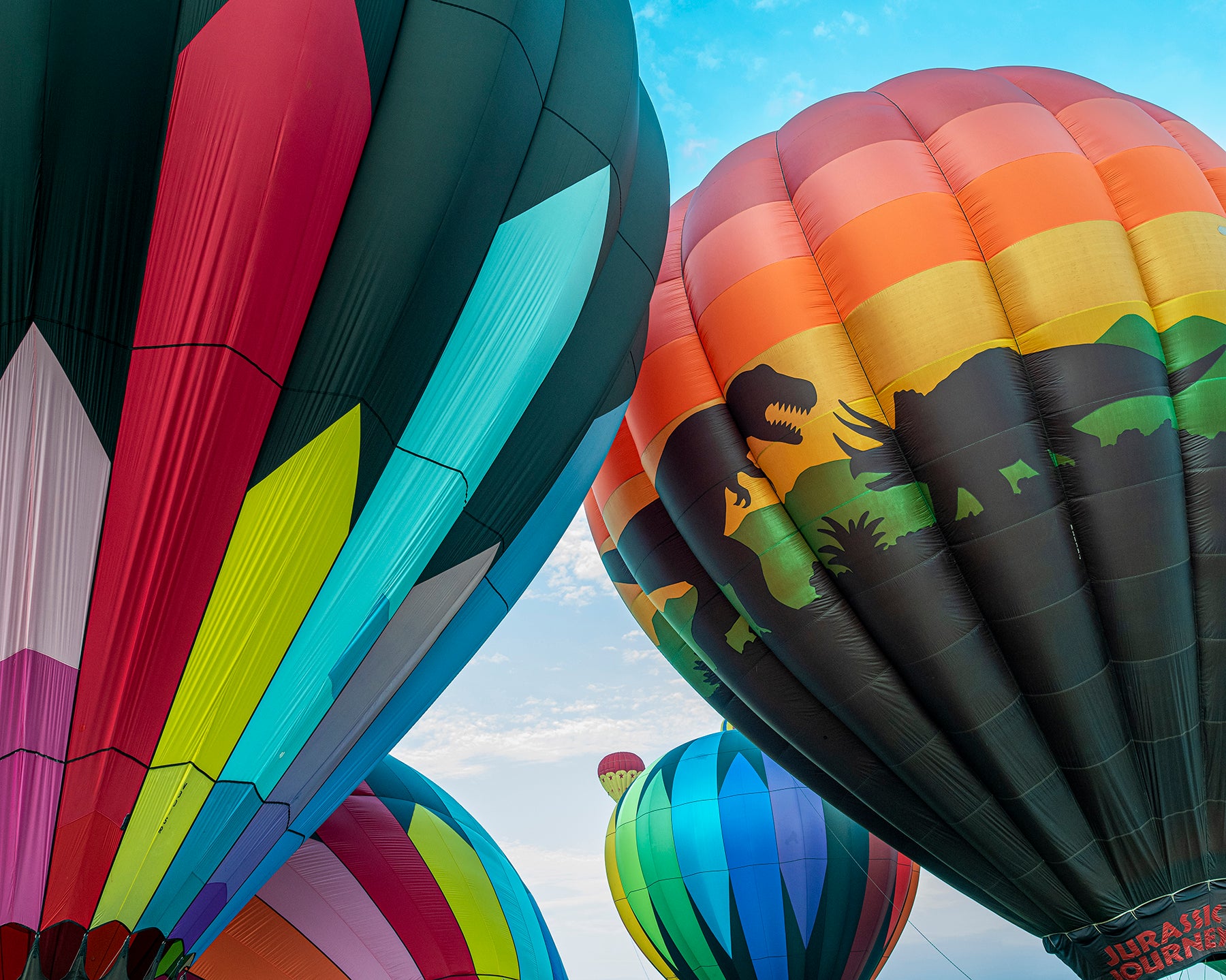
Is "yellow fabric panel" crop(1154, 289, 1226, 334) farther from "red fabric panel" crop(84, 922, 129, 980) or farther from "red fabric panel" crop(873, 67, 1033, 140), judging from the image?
"red fabric panel" crop(84, 922, 129, 980)

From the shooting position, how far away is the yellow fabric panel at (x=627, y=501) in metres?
6.60

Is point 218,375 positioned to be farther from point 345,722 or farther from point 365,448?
point 345,722

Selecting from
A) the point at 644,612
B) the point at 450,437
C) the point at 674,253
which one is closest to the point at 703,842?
the point at 644,612

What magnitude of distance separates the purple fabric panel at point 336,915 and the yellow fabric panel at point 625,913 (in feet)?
18.3

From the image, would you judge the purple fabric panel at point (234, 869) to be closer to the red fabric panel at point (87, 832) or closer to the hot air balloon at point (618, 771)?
the red fabric panel at point (87, 832)

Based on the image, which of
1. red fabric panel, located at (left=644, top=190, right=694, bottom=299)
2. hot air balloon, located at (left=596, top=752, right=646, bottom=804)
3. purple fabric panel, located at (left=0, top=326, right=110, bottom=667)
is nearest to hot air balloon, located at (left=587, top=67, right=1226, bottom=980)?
red fabric panel, located at (left=644, top=190, right=694, bottom=299)

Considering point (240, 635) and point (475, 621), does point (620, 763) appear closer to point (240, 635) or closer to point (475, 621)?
point (475, 621)

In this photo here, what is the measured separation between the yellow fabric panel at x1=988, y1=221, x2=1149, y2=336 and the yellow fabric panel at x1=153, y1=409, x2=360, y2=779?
3.93m

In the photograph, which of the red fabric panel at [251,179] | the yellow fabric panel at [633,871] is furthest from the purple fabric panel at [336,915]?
the yellow fabric panel at [633,871]

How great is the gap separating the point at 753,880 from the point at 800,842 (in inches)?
23.4

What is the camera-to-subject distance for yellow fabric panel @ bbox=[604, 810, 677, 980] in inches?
404

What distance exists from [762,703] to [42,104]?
16.5 feet

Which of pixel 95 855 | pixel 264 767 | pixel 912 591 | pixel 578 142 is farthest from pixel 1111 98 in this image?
pixel 95 855

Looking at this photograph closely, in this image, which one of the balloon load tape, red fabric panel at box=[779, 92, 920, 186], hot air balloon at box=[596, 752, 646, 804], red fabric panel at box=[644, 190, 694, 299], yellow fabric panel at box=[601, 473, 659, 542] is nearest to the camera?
the balloon load tape
